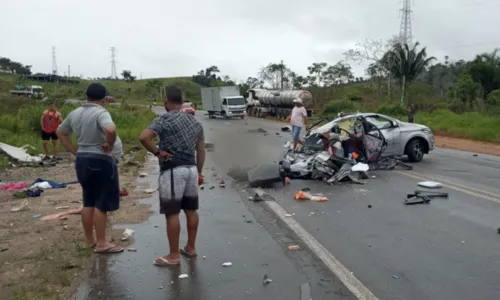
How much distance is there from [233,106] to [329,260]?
1753 inches

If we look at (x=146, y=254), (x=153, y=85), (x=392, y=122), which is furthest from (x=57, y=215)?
(x=153, y=85)

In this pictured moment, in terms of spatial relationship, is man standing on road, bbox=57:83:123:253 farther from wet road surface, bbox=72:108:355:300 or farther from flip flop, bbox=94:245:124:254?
wet road surface, bbox=72:108:355:300

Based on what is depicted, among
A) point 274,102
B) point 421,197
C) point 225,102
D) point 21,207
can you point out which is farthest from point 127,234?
point 274,102

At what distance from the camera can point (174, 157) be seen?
5762 mm

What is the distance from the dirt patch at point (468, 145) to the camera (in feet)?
68.5

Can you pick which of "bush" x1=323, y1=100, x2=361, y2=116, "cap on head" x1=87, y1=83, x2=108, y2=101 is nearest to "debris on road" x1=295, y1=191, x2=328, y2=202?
"cap on head" x1=87, y1=83, x2=108, y2=101

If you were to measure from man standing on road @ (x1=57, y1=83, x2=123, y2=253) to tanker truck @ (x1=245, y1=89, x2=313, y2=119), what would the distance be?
38.5 meters

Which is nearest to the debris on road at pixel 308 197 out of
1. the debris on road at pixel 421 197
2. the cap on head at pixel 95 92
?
the debris on road at pixel 421 197

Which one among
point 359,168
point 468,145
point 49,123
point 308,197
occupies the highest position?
point 49,123

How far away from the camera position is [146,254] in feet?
20.7

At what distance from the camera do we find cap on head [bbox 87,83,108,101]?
6152 mm

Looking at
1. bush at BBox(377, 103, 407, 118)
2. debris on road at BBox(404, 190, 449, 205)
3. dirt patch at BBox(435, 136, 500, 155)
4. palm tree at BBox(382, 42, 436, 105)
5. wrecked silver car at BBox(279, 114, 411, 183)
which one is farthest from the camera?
palm tree at BBox(382, 42, 436, 105)

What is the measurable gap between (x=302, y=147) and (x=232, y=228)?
6408mm

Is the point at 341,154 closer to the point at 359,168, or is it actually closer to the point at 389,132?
the point at 359,168
